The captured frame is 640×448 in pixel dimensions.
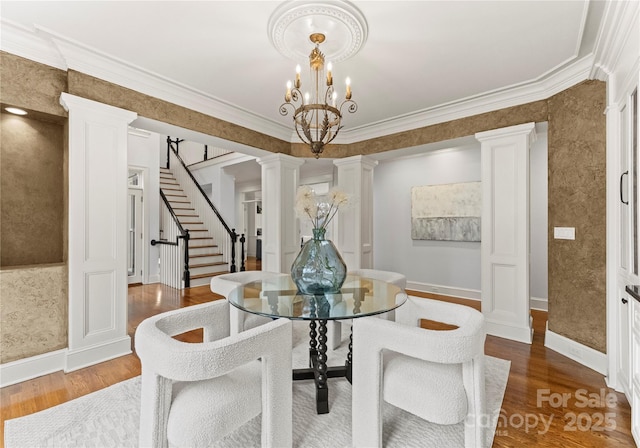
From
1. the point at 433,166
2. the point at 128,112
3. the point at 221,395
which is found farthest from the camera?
the point at 433,166

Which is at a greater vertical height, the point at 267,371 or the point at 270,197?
the point at 270,197

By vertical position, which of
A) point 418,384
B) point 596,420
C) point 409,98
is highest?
point 409,98

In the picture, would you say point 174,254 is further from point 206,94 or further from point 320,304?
point 320,304

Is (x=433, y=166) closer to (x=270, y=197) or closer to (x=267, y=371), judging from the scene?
(x=270, y=197)

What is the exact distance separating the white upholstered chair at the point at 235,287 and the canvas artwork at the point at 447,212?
10.5 feet

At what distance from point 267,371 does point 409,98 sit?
308 cm

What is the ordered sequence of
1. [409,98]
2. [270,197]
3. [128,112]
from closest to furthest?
A: [128,112], [409,98], [270,197]

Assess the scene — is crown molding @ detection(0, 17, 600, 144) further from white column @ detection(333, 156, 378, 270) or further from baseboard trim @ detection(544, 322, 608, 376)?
baseboard trim @ detection(544, 322, 608, 376)

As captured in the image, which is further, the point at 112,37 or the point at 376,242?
the point at 376,242

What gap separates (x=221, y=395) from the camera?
1326mm

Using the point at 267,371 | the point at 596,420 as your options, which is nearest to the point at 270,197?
the point at 267,371

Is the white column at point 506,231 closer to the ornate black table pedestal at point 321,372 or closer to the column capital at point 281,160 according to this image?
the ornate black table pedestal at point 321,372

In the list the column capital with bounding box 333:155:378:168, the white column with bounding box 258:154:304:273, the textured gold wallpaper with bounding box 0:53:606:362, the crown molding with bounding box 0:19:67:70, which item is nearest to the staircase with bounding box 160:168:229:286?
the white column with bounding box 258:154:304:273

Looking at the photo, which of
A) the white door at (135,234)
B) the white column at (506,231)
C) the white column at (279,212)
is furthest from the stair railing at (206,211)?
the white column at (506,231)
